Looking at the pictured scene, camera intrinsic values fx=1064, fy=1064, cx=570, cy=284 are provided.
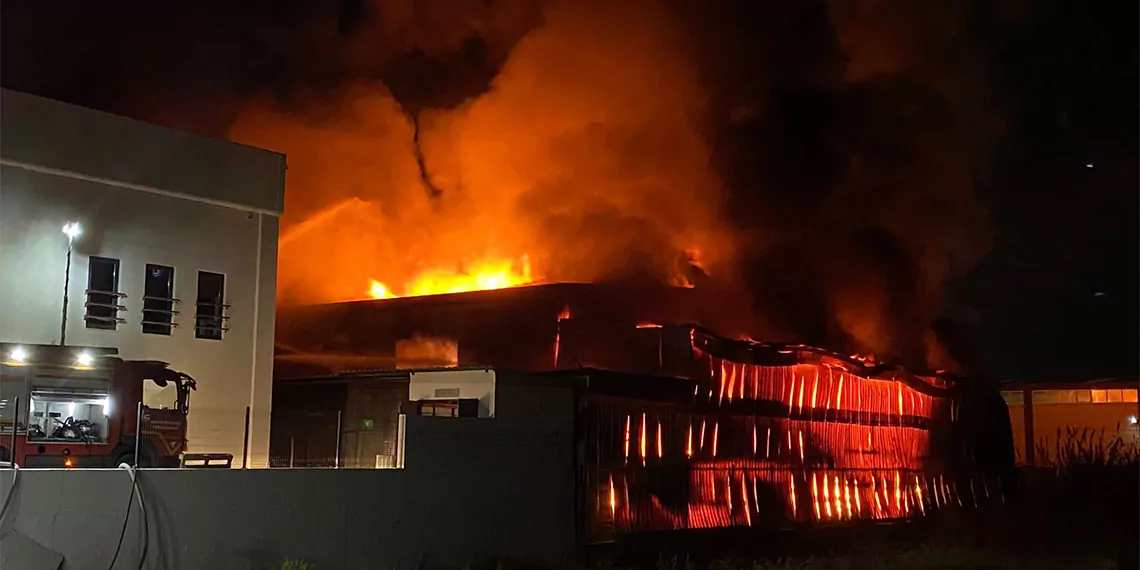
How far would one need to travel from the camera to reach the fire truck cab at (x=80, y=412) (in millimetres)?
12828

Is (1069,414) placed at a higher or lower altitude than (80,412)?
higher

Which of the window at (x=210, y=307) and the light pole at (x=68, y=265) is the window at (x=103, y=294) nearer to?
the light pole at (x=68, y=265)

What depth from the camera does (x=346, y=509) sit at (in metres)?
12.5

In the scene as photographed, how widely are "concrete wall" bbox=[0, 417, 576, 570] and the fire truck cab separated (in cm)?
211

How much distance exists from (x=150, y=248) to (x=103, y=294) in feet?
3.56

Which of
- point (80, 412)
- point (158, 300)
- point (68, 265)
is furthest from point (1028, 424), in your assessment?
point (80, 412)

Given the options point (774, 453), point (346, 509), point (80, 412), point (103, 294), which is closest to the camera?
point (346, 509)

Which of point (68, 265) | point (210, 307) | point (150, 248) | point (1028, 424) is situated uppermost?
point (150, 248)

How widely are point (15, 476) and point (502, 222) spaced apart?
68.5 ft

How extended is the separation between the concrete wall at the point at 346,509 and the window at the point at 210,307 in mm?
5612

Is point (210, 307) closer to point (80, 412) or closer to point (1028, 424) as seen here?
point (80, 412)

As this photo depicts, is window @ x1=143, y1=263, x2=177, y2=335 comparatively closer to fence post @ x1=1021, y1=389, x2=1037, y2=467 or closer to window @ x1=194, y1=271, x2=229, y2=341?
window @ x1=194, y1=271, x2=229, y2=341

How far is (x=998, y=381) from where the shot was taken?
2884 cm

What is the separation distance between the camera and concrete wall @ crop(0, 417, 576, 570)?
10.4 m
